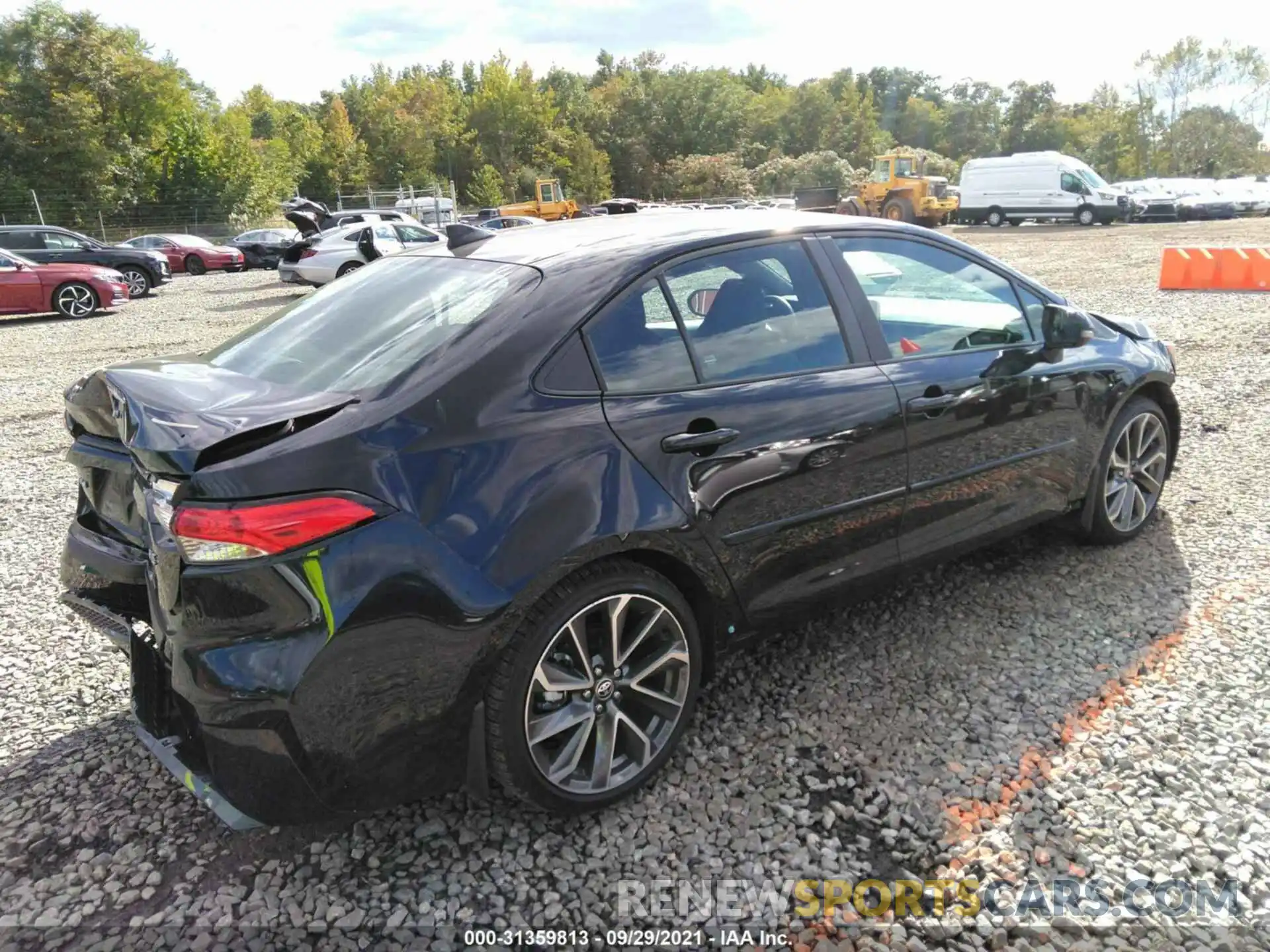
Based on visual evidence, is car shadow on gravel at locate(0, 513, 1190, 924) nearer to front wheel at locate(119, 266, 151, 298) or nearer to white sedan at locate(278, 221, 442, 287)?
white sedan at locate(278, 221, 442, 287)

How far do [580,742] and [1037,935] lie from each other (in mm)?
1227

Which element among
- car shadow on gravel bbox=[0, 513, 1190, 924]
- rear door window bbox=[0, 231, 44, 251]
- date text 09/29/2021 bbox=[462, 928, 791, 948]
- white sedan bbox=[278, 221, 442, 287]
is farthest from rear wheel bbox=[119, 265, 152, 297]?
date text 09/29/2021 bbox=[462, 928, 791, 948]

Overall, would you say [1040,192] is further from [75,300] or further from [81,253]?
[75,300]

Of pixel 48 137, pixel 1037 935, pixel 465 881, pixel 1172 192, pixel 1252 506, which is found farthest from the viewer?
pixel 48 137

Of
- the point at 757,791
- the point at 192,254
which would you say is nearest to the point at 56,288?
the point at 192,254

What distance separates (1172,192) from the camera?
3566cm

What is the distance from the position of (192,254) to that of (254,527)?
28.6 meters

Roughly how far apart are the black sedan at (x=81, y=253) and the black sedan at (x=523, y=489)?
18.8 m

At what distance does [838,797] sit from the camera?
2.63 m

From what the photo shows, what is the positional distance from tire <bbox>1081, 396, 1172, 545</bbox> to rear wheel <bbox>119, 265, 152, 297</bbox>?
2014 centimetres

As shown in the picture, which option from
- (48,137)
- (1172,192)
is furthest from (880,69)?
(48,137)

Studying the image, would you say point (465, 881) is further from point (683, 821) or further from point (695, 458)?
point (695, 458)

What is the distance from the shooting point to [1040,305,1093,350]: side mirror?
3.67 m

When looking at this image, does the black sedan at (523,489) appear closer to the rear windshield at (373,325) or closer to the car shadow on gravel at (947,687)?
the rear windshield at (373,325)
